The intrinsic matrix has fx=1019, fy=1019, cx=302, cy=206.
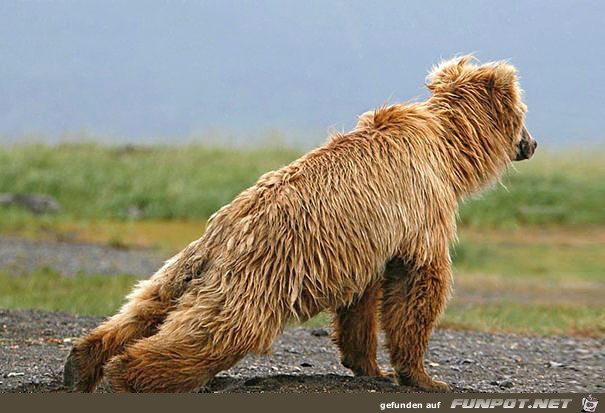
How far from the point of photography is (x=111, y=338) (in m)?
6.04

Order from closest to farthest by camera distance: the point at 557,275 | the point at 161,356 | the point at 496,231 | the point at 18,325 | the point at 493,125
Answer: the point at 161,356, the point at 493,125, the point at 18,325, the point at 557,275, the point at 496,231

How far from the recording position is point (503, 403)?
6.13m

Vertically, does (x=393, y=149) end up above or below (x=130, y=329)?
above

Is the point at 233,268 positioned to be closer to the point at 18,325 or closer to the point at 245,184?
the point at 18,325

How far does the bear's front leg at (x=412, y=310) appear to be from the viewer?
6.54 metres

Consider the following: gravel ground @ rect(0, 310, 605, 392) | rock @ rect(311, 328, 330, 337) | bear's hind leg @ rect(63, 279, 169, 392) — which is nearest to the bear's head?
gravel ground @ rect(0, 310, 605, 392)

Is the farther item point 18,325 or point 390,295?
point 18,325

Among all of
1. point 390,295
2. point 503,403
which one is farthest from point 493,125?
point 503,403

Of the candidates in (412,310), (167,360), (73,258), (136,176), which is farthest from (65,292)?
(136,176)

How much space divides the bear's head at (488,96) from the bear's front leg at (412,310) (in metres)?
1.18

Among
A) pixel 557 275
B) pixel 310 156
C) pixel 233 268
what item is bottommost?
pixel 557 275

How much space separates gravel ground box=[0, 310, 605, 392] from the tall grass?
1043 cm

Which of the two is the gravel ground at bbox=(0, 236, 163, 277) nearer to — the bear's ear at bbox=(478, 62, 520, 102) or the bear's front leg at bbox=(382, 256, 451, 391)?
the bear's ear at bbox=(478, 62, 520, 102)

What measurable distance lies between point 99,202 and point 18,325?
12.0 meters
